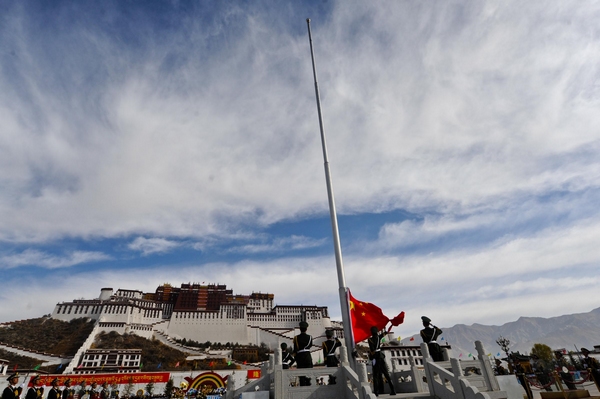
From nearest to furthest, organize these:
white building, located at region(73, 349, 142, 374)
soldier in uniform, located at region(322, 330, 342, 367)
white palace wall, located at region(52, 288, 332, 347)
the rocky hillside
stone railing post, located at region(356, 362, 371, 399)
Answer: stone railing post, located at region(356, 362, 371, 399), soldier in uniform, located at region(322, 330, 342, 367), white building, located at region(73, 349, 142, 374), the rocky hillside, white palace wall, located at region(52, 288, 332, 347)

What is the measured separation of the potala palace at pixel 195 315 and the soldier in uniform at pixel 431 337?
212 ft

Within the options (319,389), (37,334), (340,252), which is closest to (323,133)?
(340,252)

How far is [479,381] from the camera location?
8.18 m

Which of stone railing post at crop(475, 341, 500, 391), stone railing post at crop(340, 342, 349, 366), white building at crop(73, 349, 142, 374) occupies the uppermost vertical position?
white building at crop(73, 349, 142, 374)

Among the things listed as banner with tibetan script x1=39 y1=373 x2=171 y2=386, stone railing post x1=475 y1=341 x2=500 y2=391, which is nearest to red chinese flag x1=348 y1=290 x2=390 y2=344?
stone railing post x1=475 y1=341 x2=500 y2=391

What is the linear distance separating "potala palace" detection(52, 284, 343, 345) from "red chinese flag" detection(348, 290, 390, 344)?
64329mm

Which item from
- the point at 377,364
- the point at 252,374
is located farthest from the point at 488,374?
the point at 252,374

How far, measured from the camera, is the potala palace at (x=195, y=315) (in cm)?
7200

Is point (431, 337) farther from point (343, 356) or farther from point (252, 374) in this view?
point (252, 374)

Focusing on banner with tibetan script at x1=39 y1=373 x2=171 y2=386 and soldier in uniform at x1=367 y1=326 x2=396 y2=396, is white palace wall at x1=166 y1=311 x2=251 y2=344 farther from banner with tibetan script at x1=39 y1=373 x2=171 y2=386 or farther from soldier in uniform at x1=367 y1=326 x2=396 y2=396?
soldier in uniform at x1=367 y1=326 x2=396 y2=396

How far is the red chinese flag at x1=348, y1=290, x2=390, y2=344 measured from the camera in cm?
1004

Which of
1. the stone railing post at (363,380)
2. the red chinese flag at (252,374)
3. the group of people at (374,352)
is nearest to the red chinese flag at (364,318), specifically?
the group of people at (374,352)

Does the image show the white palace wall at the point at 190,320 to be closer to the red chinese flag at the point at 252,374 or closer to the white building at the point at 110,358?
the white building at the point at 110,358

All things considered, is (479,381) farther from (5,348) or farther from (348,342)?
(5,348)
